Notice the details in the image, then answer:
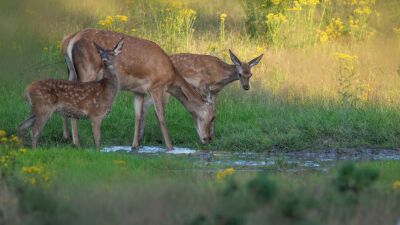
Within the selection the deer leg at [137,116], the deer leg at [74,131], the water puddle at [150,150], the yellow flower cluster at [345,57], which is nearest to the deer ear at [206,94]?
the deer leg at [137,116]

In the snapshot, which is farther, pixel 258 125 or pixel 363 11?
pixel 363 11

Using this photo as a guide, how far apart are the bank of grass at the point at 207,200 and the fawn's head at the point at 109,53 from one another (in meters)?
4.41

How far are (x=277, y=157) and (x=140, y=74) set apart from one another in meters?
3.05

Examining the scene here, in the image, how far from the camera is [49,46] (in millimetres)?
19891

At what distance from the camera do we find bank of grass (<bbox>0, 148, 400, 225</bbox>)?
7.23 meters

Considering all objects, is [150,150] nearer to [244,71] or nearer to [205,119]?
[205,119]

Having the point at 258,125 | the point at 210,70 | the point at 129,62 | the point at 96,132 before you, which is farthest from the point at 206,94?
the point at 96,132

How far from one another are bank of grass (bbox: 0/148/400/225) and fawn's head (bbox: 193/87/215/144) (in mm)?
5417

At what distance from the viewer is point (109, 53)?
1405cm

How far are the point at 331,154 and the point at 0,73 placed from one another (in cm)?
747

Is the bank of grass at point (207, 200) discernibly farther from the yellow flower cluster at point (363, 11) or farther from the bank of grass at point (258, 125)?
the yellow flower cluster at point (363, 11)

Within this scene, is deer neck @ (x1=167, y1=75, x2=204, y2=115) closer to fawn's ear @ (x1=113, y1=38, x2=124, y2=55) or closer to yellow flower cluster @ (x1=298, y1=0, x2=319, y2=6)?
fawn's ear @ (x1=113, y1=38, x2=124, y2=55)

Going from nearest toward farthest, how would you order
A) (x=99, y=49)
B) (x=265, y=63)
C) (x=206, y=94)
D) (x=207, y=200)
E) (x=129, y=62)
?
(x=207, y=200)
(x=99, y=49)
(x=129, y=62)
(x=206, y=94)
(x=265, y=63)

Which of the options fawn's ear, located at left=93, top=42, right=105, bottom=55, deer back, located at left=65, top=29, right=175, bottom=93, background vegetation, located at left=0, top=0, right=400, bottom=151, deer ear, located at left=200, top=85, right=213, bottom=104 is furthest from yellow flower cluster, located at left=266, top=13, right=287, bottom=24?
fawn's ear, located at left=93, top=42, right=105, bottom=55
